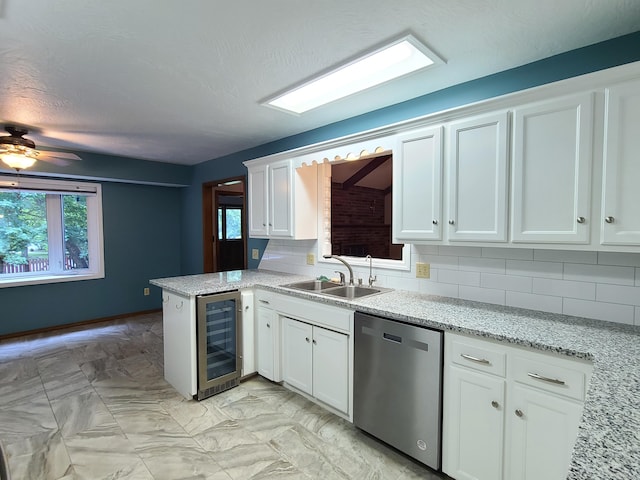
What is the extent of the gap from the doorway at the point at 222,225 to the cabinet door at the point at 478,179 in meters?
2.93

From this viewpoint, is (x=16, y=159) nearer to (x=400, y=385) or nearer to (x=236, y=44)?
(x=236, y=44)

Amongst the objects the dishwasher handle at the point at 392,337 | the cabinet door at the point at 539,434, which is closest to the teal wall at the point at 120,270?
the dishwasher handle at the point at 392,337

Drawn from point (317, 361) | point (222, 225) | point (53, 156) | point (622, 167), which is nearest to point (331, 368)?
point (317, 361)

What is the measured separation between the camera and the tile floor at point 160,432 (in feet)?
6.48

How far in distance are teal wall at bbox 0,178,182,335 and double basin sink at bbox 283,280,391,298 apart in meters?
3.50

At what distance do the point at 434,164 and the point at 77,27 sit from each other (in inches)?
82.3

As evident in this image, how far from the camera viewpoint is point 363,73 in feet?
7.00

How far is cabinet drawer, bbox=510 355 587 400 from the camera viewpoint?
55.6 inches

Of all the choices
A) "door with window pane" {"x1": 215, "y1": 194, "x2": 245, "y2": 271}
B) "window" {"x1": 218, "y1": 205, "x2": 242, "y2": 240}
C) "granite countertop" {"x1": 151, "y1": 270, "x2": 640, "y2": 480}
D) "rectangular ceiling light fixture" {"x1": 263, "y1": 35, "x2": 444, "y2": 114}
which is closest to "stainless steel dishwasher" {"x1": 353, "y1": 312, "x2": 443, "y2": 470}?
"granite countertop" {"x1": 151, "y1": 270, "x2": 640, "y2": 480}

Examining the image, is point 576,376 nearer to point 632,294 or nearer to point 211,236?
point 632,294

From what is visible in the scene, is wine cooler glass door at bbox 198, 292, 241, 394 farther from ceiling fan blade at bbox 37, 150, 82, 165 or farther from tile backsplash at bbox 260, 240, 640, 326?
ceiling fan blade at bbox 37, 150, 82, 165

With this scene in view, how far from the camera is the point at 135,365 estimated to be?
343 cm

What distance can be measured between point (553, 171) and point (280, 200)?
89.6 inches

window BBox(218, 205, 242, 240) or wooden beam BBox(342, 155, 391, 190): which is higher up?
wooden beam BBox(342, 155, 391, 190)
